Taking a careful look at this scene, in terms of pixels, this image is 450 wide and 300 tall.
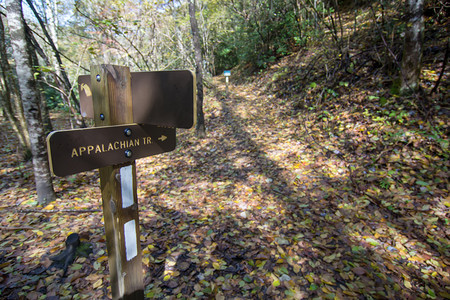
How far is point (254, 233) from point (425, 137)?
4103mm

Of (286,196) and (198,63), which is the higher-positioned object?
(198,63)

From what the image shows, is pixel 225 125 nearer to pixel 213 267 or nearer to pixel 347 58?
pixel 347 58

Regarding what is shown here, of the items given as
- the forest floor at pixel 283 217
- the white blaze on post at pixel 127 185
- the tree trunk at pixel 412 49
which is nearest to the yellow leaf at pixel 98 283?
the forest floor at pixel 283 217

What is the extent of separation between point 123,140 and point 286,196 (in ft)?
11.6

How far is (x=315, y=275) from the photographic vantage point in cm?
267

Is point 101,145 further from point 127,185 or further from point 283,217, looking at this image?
point 283,217

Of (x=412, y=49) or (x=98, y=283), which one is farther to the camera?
(x=412, y=49)

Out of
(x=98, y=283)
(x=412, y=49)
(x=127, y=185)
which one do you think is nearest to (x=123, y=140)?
(x=127, y=185)

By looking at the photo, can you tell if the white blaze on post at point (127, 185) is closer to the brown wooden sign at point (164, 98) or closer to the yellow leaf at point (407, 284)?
the brown wooden sign at point (164, 98)

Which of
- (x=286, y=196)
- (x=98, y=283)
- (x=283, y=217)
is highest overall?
(x=286, y=196)

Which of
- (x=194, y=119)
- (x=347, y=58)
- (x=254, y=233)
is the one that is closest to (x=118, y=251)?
(x=194, y=119)

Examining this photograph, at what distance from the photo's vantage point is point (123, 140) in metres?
1.47

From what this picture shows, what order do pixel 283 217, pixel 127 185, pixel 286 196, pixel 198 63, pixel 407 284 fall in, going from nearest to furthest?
pixel 127 185 → pixel 407 284 → pixel 283 217 → pixel 286 196 → pixel 198 63

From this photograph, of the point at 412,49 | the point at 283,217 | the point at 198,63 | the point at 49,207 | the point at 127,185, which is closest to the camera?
the point at 127,185
